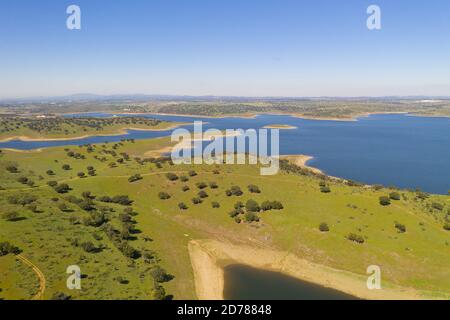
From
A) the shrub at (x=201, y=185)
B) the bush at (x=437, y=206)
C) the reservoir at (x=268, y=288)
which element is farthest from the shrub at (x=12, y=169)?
the bush at (x=437, y=206)

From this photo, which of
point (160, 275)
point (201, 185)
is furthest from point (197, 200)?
point (160, 275)

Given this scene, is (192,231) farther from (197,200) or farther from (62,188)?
(62,188)

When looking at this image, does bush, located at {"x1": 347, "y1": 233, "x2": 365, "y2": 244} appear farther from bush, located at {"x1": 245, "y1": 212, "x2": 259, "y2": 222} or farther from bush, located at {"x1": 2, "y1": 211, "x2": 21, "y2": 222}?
bush, located at {"x1": 2, "y1": 211, "x2": 21, "y2": 222}

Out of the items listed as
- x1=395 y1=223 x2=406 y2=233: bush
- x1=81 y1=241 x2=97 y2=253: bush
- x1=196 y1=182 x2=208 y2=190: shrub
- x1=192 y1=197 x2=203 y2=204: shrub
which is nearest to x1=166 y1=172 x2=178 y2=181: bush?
x1=196 y1=182 x2=208 y2=190: shrub

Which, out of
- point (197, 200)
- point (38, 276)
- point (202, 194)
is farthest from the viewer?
point (202, 194)

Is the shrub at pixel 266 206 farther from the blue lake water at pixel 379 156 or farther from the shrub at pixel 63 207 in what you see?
the blue lake water at pixel 379 156
